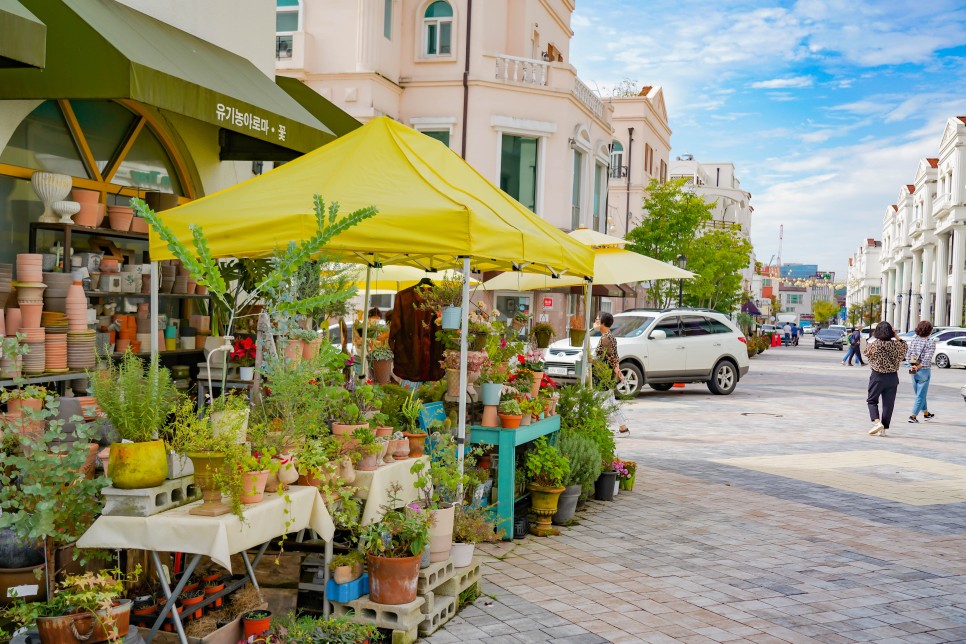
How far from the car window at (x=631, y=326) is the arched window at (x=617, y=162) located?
63.7 feet

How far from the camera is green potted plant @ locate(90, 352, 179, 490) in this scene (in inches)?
156

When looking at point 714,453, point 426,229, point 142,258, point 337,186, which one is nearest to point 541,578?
point 426,229

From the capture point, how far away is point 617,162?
127 feet

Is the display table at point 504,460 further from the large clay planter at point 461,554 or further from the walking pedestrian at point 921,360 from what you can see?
the walking pedestrian at point 921,360

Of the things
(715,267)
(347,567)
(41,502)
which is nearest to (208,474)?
(41,502)

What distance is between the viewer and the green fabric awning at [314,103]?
34.0 ft

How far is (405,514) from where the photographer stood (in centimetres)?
513

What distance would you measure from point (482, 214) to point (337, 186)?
3.34 ft

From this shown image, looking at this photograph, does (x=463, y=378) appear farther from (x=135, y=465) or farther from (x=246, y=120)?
(x=246, y=120)

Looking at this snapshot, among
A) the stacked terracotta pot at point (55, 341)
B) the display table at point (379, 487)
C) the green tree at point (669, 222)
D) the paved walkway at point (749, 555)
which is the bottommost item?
the paved walkway at point (749, 555)

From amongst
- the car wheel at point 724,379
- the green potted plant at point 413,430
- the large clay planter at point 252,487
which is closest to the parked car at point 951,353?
the car wheel at point 724,379

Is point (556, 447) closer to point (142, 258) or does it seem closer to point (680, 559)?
point (680, 559)

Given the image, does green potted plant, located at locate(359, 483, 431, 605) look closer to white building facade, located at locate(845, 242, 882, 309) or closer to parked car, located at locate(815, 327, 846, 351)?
parked car, located at locate(815, 327, 846, 351)

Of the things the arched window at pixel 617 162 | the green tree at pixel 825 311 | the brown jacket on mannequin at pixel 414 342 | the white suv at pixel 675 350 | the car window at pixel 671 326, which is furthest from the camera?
the green tree at pixel 825 311
